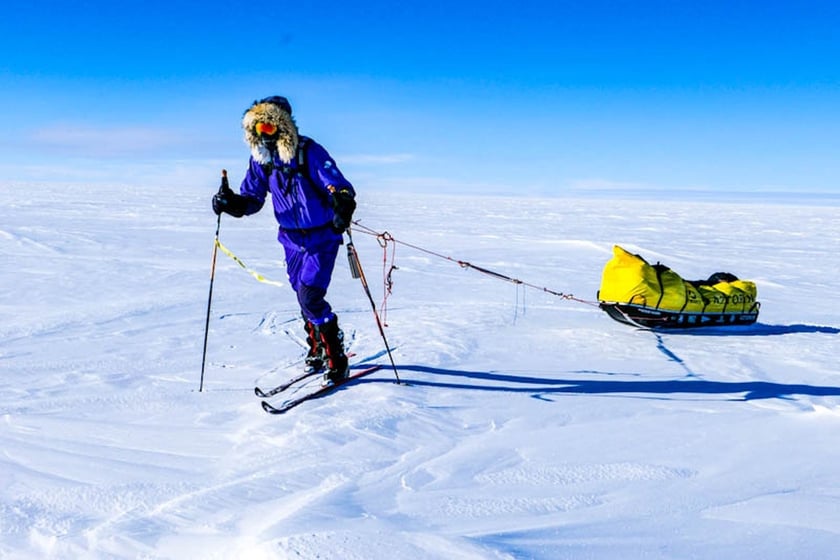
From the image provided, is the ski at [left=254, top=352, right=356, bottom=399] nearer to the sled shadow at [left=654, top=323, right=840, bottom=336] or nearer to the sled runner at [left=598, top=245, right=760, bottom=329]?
the sled runner at [left=598, top=245, right=760, bottom=329]

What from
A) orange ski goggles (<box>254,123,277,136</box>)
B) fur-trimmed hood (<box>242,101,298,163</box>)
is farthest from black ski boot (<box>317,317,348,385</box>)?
orange ski goggles (<box>254,123,277,136</box>)

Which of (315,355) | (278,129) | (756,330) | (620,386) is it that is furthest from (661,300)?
(278,129)

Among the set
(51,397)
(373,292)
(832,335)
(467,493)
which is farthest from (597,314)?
(51,397)

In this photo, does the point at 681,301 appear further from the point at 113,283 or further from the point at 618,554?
the point at 113,283

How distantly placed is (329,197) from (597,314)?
3781 millimetres

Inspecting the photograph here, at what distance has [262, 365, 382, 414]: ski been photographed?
3161mm

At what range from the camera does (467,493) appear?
229 cm

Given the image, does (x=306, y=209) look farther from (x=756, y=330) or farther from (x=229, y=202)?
(x=756, y=330)

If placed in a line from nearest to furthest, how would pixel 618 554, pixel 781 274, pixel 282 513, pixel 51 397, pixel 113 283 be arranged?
1. pixel 618 554
2. pixel 282 513
3. pixel 51 397
4. pixel 113 283
5. pixel 781 274

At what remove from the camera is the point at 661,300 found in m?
5.57

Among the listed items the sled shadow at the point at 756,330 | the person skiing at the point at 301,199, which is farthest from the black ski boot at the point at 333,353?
the sled shadow at the point at 756,330

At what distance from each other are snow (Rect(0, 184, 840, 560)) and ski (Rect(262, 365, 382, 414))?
0.26ft

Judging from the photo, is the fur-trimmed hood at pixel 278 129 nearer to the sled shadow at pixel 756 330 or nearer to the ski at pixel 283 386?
the ski at pixel 283 386

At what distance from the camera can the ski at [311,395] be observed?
10.4 ft
